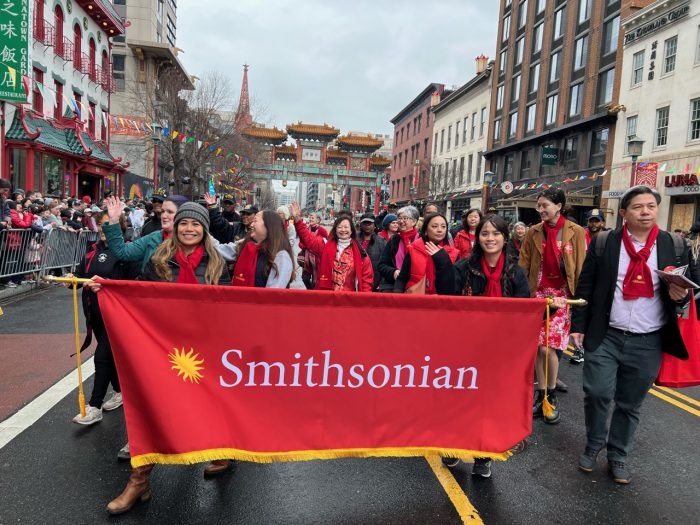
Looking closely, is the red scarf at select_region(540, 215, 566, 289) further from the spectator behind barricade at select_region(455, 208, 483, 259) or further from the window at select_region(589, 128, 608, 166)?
the window at select_region(589, 128, 608, 166)

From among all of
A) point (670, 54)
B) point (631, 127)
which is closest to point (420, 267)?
point (670, 54)

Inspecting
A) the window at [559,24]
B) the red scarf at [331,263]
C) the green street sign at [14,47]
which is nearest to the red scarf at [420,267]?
the red scarf at [331,263]

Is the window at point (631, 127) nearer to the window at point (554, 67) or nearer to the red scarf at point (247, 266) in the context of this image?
the window at point (554, 67)

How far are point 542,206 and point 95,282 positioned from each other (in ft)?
12.8

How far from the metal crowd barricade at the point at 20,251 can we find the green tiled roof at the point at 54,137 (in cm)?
883

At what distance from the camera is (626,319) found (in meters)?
3.50

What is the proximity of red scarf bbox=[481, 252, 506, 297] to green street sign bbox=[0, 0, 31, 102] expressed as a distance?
13789mm

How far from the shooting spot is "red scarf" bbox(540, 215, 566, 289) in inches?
191

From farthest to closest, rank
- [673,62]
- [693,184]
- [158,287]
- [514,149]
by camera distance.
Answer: [514,149] → [673,62] → [693,184] → [158,287]

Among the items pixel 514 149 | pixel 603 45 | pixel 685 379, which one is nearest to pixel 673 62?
pixel 603 45

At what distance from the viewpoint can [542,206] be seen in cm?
484

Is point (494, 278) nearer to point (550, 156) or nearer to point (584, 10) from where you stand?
point (550, 156)

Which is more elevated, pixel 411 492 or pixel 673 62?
pixel 673 62

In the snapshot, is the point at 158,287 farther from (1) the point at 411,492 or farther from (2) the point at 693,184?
(2) the point at 693,184
